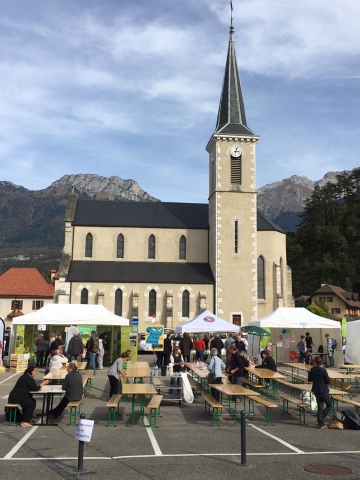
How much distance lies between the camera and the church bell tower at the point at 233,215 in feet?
125

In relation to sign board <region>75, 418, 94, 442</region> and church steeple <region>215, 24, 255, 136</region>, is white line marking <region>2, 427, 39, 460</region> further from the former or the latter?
church steeple <region>215, 24, 255, 136</region>

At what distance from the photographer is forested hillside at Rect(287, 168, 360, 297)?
2985 inches

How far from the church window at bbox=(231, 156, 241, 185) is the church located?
0.08 m

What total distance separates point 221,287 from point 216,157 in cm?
1081

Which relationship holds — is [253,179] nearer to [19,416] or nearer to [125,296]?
[125,296]

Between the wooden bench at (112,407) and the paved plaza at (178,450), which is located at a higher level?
the wooden bench at (112,407)

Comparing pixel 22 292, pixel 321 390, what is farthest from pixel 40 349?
pixel 22 292

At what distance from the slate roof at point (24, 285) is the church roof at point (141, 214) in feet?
61.0

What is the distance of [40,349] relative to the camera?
907 inches

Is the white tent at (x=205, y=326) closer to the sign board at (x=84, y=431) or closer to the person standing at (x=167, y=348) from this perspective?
the person standing at (x=167, y=348)

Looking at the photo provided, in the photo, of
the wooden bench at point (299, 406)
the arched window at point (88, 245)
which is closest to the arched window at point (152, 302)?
the arched window at point (88, 245)

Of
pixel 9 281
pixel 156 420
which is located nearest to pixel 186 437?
pixel 156 420

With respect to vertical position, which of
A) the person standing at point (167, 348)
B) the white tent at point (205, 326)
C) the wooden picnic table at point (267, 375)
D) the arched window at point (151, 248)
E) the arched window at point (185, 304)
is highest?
the arched window at point (151, 248)

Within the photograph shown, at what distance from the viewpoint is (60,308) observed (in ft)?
74.6
